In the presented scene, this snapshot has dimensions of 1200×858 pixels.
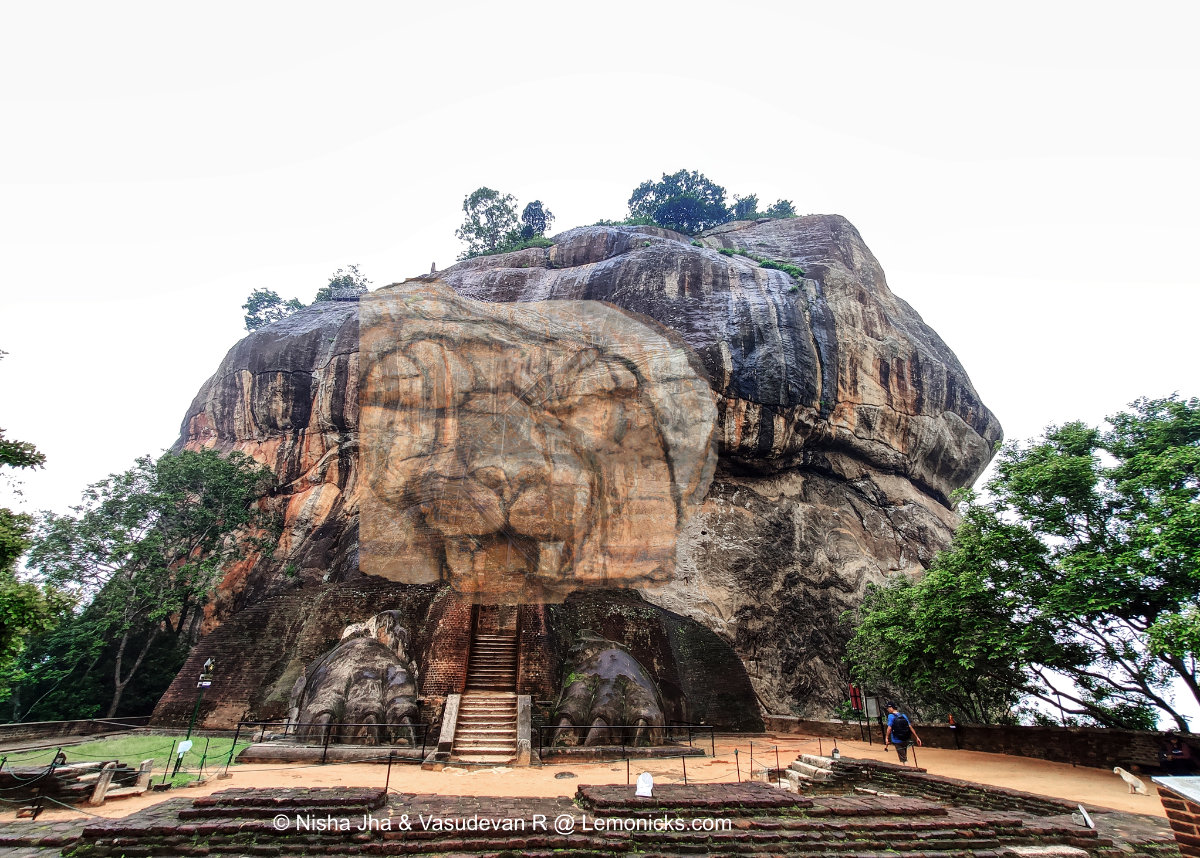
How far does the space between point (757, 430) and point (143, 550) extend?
→ 18.3 m

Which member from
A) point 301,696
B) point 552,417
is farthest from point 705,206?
point 301,696

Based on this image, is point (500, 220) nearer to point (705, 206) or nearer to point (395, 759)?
point (705, 206)

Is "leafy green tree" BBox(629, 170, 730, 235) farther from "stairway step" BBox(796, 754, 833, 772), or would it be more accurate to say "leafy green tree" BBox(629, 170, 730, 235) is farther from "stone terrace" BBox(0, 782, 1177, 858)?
"stone terrace" BBox(0, 782, 1177, 858)

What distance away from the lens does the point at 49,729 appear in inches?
477

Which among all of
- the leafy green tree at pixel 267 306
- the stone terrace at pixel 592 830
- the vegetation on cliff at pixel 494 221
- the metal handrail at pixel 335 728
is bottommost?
the stone terrace at pixel 592 830

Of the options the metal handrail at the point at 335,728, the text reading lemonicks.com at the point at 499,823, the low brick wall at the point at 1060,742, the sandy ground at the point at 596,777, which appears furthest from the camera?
the metal handrail at the point at 335,728

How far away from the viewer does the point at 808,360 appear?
20.2m

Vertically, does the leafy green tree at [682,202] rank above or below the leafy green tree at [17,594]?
above

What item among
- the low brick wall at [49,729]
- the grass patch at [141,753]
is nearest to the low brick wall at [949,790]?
the grass patch at [141,753]

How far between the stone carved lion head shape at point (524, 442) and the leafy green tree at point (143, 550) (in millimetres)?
4417

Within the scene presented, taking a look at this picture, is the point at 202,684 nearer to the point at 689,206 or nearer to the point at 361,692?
the point at 361,692

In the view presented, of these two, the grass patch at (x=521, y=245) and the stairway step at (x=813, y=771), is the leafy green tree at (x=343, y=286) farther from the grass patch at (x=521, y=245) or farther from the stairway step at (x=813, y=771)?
the stairway step at (x=813, y=771)

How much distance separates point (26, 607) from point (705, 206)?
33.1m

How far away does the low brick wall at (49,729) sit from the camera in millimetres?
11203
